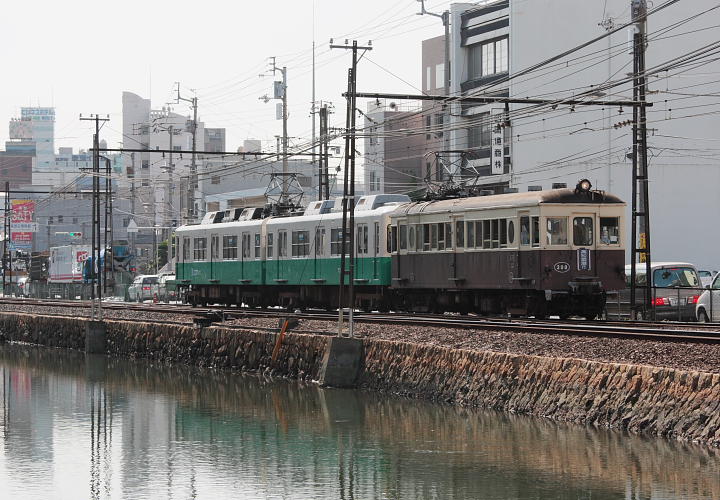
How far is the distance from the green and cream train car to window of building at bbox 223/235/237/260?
3 cm

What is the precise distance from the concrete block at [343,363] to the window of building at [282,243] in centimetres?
1618

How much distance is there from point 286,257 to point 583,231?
1380 centimetres

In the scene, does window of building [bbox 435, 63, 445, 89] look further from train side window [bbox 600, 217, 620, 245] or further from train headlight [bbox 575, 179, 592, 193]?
train side window [bbox 600, 217, 620, 245]

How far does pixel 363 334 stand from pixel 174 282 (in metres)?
24.6

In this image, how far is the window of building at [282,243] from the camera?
1640 inches

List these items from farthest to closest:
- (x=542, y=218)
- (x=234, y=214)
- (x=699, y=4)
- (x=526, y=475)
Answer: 1. (x=699, y=4)
2. (x=234, y=214)
3. (x=542, y=218)
4. (x=526, y=475)

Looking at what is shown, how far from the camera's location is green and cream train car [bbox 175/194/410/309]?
37.2 m

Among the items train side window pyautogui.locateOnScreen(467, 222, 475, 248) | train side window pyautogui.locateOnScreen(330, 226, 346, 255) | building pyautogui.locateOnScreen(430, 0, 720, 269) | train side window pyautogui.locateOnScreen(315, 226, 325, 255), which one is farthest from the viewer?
building pyautogui.locateOnScreen(430, 0, 720, 269)

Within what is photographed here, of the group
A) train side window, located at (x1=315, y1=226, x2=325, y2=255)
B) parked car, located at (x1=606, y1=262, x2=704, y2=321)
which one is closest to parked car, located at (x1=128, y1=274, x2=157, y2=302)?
train side window, located at (x1=315, y1=226, x2=325, y2=255)

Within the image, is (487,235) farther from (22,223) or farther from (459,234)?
(22,223)

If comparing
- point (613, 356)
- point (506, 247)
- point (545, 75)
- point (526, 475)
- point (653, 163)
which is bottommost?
point (526, 475)

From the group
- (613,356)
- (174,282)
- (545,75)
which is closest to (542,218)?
(613,356)

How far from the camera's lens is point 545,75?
200ft

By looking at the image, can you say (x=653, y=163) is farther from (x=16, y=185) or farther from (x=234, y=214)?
(x=16, y=185)
